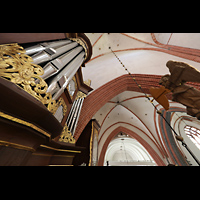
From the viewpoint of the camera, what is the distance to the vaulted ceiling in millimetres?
4369

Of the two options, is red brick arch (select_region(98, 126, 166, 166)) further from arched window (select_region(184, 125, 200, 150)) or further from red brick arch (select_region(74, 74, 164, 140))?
red brick arch (select_region(74, 74, 164, 140))

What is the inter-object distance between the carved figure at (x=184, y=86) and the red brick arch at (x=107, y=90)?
10.8 ft

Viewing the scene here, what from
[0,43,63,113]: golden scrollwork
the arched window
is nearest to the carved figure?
[0,43,63,113]: golden scrollwork

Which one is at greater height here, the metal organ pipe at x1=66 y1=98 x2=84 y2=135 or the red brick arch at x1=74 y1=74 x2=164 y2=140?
the red brick arch at x1=74 y1=74 x2=164 y2=140

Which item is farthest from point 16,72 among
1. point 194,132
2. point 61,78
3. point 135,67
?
point 194,132

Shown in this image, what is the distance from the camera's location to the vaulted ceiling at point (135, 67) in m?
4.37

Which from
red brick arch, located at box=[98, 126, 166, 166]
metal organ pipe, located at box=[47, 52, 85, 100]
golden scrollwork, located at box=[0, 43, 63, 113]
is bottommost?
golden scrollwork, located at box=[0, 43, 63, 113]

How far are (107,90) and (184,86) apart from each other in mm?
3861

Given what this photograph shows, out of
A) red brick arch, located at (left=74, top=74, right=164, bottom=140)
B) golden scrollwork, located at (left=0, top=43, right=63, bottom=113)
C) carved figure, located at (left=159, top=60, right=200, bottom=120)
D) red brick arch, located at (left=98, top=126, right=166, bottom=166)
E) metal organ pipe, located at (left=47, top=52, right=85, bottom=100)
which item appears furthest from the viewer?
red brick arch, located at (left=98, top=126, right=166, bottom=166)

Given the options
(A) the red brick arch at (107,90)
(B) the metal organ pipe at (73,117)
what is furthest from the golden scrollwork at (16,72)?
(A) the red brick arch at (107,90)

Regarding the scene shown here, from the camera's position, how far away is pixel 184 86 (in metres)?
1.60

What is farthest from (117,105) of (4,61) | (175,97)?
(4,61)

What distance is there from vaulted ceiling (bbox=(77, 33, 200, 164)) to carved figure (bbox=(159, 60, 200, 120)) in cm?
265
